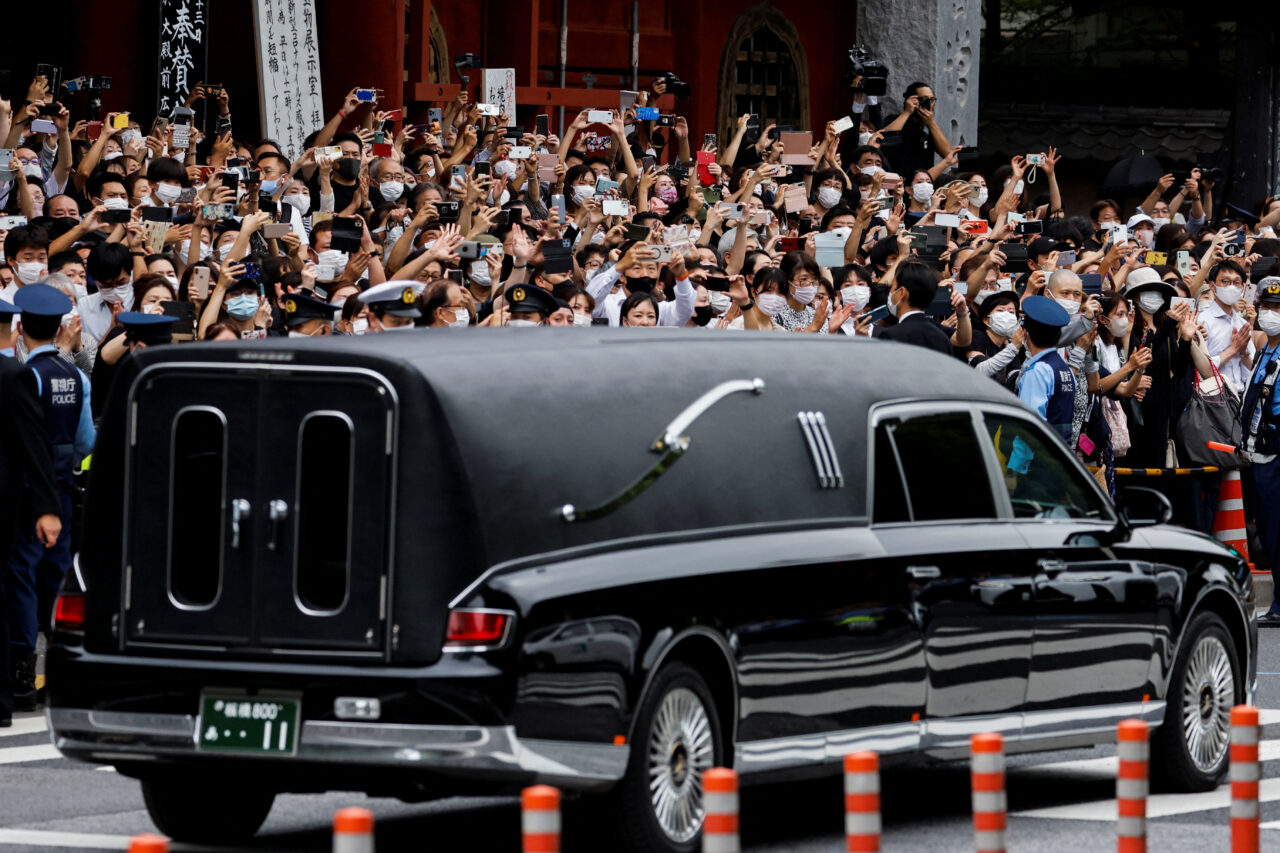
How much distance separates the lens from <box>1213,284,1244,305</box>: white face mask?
693 inches

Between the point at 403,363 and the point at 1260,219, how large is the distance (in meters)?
18.9

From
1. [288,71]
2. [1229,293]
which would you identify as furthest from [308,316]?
[288,71]

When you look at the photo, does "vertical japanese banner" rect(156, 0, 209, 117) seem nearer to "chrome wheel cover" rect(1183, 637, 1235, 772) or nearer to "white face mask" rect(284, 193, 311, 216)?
"white face mask" rect(284, 193, 311, 216)

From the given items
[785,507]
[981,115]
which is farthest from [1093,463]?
[981,115]

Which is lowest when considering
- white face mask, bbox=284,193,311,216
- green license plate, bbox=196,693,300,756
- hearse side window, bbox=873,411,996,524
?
green license plate, bbox=196,693,300,756

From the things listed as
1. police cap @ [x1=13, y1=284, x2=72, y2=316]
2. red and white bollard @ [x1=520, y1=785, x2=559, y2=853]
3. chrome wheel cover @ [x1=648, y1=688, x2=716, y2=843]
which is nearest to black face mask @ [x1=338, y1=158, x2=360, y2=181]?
police cap @ [x1=13, y1=284, x2=72, y2=316]

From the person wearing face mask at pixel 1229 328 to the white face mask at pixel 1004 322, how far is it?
2.29 meters

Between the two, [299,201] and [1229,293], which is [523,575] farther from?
[1229,293]

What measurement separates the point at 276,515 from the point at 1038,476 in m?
3.19

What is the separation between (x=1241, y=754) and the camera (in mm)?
6488

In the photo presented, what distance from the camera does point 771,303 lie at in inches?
610

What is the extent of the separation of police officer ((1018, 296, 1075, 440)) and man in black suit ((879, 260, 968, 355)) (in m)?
0.47

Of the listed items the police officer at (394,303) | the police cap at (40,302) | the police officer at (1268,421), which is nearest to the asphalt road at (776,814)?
the police cap at (40,302)

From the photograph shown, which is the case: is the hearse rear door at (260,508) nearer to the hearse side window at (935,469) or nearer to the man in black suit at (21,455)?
the hearse side window at (935,469)
